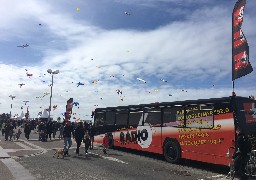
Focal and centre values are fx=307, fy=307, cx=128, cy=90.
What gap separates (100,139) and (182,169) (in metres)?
9.99

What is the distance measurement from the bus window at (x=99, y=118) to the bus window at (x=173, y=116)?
7.39 m

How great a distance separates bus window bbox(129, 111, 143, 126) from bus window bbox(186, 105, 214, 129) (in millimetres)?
4350

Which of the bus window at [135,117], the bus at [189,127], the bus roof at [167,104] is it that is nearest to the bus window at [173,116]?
the bus at [189,127]

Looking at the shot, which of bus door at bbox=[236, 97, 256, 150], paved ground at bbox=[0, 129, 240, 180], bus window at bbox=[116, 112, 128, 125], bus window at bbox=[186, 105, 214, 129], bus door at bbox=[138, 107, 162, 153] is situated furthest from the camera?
bus window at bbox=[116, 112, 128, 125]

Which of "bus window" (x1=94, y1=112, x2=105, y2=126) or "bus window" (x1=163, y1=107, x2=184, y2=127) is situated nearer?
"bus window" (x1=163, y1=107, x2=184, y2=127)

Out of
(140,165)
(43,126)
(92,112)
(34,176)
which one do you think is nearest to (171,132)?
(140,165)

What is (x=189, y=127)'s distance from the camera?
14602 mm

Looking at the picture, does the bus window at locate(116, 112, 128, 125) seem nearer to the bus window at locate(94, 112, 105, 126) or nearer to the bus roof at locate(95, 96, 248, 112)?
the bus roof at locate(95, 96, 248, 112)

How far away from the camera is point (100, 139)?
22.7 m

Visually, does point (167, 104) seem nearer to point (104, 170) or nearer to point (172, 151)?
point (172, 151)

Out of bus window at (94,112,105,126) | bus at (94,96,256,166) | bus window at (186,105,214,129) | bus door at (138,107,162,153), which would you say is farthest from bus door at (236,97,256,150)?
bus window at (94,112,105,126)

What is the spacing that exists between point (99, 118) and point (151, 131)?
6855 millimetres

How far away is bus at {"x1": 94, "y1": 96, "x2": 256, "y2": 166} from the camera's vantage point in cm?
1265

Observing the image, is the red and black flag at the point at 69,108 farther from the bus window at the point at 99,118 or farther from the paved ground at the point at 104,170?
the paved ground at the point at 104,170
